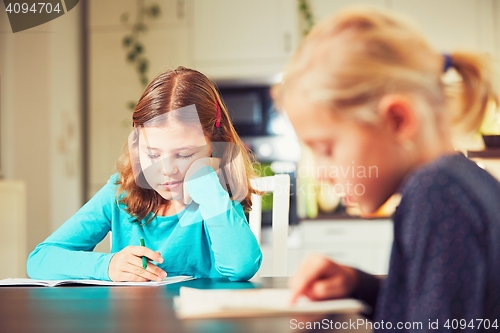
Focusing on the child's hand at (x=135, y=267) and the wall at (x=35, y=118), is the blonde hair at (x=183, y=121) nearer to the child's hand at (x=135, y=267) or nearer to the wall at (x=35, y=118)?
the child's hand at (x=135, y=267)

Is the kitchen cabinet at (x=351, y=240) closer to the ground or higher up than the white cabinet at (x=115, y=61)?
closer to the ground

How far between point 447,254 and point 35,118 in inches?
101

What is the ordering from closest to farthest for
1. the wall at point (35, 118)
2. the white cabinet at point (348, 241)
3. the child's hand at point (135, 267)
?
1. the child's hand at point (135, 267)
2. the wall at point (35, 118)
3. the white cabinet at point (348, 241)

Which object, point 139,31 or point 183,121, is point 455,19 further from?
point 183,121

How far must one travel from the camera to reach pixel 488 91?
0.50 metres

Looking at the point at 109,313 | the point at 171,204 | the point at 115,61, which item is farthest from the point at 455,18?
the point at 109,313

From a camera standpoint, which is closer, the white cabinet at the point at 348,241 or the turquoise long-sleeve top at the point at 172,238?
the turquoise long-sleeve top at the point at 172,238

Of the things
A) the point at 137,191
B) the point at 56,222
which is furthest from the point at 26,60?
the point at 137,191

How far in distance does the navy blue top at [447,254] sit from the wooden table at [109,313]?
0.31 ft

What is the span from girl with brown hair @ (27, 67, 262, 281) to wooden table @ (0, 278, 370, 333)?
0.14 m

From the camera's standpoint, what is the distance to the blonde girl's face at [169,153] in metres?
1.00

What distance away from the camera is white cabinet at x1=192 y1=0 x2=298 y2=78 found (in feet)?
9.52

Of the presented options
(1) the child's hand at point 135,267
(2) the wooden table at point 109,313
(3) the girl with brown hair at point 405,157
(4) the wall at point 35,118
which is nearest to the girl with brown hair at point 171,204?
(1) the child's hand at point 135,267

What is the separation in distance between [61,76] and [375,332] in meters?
2.62
